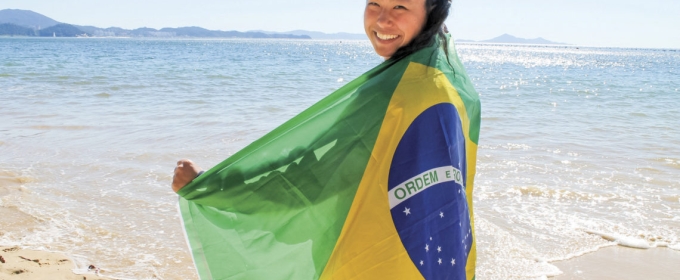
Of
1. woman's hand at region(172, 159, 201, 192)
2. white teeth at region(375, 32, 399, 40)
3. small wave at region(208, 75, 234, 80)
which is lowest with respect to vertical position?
→ small wave at region(208, 75, 234, 80)

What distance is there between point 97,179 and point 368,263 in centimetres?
Result: 493

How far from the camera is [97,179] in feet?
18.6

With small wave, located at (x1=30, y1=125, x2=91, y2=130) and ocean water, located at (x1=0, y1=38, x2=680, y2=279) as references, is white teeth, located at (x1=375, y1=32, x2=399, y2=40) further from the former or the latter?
small wave, located at (x1=30, y1=125, x2=91, y2=130)

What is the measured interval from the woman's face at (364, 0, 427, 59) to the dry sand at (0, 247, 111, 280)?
2775mm

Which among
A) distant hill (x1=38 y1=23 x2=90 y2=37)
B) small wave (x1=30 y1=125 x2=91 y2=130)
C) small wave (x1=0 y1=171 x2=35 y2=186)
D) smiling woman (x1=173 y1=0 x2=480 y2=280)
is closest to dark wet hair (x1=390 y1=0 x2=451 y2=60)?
smiling woman (x1=173 y1=0 x2=480 y2=280)

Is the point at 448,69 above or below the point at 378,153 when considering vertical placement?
above

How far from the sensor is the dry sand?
337cm

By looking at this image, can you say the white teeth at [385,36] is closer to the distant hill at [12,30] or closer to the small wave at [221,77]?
the small wave at [221,77]

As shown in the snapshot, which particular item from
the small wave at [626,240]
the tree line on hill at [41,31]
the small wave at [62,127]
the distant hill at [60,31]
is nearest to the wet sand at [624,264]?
the small wave at [626,240]

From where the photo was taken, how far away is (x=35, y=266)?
11.5 ft

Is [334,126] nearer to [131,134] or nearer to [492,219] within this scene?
[492,219]

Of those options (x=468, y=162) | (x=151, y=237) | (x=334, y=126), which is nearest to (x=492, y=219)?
(x=151, y=237)

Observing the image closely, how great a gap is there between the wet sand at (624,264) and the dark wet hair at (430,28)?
9.43ft

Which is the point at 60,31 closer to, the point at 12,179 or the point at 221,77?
the point at 221,77
